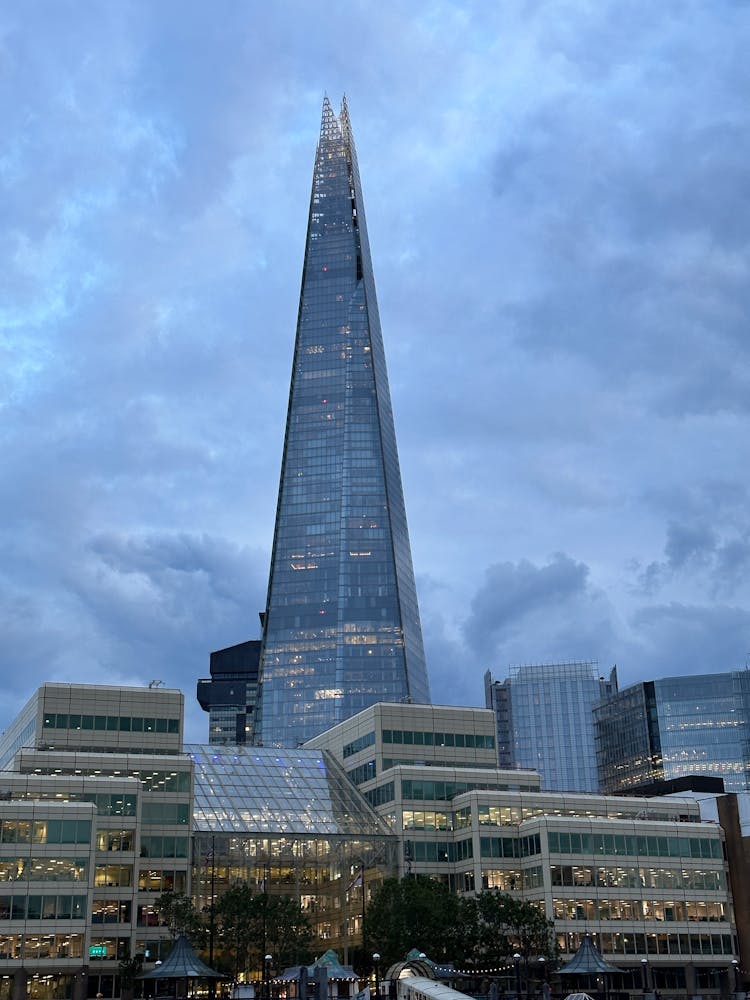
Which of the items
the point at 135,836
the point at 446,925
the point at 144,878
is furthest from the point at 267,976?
the point at 135,836

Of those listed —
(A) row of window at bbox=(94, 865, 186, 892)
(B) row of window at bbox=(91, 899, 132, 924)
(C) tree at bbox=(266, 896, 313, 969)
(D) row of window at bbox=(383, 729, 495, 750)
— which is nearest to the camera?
(C) tree at bbox=(266, 896, 313, 969)

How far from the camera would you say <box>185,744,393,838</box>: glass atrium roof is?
443 feet

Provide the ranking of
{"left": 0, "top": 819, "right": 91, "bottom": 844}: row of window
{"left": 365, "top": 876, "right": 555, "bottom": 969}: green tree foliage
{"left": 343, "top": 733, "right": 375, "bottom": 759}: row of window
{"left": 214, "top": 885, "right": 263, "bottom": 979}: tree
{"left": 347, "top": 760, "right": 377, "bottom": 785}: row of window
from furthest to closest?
{"left": 343, "top": 733, "right": 375, "bottom": 759}: row of window < {"left": 347, "top": 760, "right": 377, "bottom": 785}: row of window < {"left": 0, "top": 819, "right": 91, "bottom": 844}: row of window < {"left": 214, "top": 885, "right": 263, "bottom": 979}: tree < {"left": 365, "top": 876, "right": 555, "bottom": 969}: green tree foliage

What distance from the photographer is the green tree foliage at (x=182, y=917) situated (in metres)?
109

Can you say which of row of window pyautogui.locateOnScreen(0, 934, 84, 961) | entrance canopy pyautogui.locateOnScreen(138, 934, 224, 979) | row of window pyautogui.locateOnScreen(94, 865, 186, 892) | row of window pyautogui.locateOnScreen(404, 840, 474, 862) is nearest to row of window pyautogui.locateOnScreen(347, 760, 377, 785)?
row of window pyautogui.locateOnScreen(404, 840, 474, 862)

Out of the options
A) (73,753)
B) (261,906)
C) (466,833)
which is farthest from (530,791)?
(73,753)

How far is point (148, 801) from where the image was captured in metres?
126

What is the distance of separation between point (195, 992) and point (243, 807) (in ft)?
88.0

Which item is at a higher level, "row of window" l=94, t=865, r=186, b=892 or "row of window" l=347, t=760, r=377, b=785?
"row of window" l=347, t=760, r=377, b=785

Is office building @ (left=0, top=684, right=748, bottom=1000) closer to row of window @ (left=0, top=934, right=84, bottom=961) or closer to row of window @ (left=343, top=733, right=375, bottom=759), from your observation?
row of window @ (left=343, top=733, right=375, bottom=759)

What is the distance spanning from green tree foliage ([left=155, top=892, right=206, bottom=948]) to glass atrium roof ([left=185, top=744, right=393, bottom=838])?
14773 mm

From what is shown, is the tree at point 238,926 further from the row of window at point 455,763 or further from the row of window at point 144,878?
the row of window at point 455,763

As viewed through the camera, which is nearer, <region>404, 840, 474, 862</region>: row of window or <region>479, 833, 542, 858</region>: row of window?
<region>479, 833, 542, 858</region>: row of window

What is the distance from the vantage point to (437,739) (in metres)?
151
